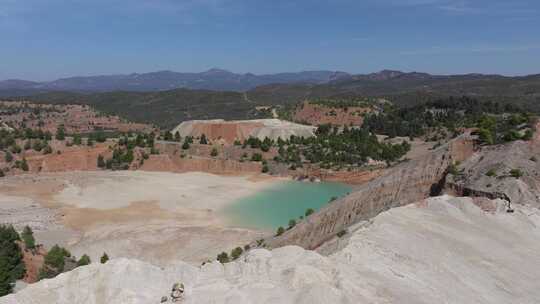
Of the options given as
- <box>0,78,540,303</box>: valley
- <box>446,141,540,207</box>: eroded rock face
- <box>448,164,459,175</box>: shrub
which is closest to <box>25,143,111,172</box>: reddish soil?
<box>0,78,540,303</box>: valley

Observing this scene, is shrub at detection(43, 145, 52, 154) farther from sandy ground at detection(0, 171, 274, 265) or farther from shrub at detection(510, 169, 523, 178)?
shrub at detection(510, 169, 523, 178)

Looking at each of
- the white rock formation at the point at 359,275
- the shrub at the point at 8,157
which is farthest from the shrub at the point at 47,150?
the white rock formation at the point at 359,275

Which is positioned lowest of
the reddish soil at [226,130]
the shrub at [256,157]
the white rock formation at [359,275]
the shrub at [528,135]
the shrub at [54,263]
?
the shrub at [54,263]

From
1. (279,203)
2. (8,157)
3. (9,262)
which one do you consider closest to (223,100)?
(8,157)

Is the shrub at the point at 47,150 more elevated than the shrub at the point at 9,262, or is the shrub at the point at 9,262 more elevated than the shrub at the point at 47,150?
the shrub at the point at 47,150

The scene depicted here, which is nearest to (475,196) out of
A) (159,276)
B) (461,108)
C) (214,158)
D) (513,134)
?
(513,134)

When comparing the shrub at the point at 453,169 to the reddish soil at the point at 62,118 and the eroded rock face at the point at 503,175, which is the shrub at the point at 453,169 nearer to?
the eroded rock face at the point at 503,175
